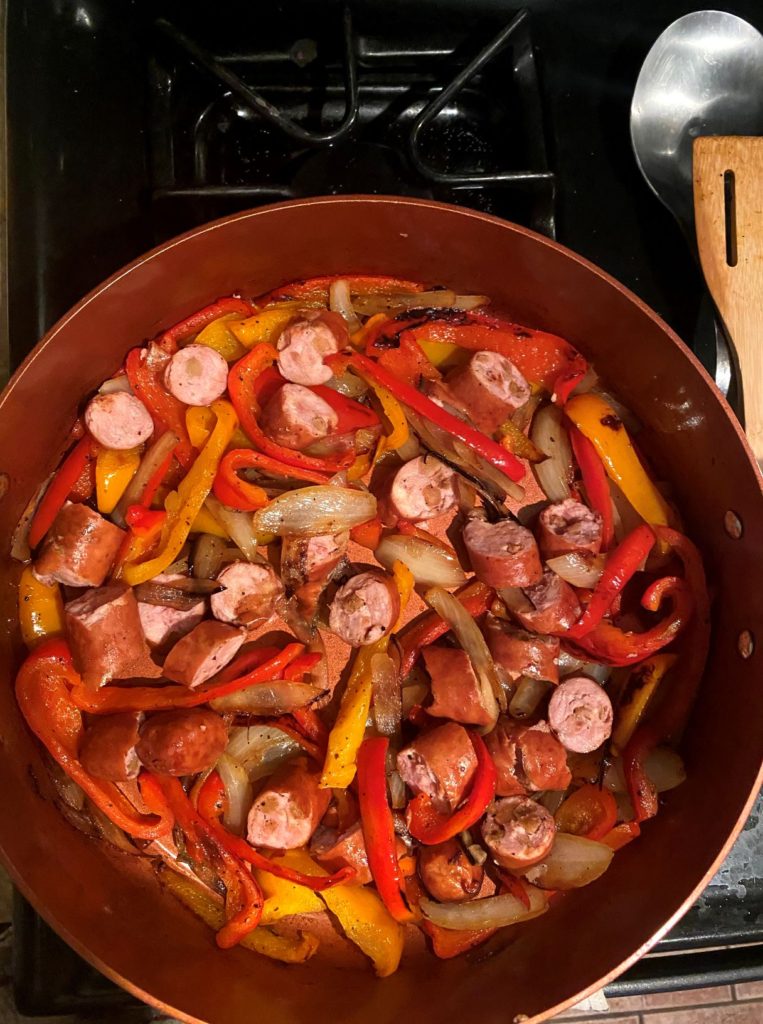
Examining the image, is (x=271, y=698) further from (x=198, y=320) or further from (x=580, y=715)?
(x=198, y=320)

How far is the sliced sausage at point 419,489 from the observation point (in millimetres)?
1924

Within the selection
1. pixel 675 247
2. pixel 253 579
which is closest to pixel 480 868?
pixel 253 579

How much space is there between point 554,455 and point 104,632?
1151mm

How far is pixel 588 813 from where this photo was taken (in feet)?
6.27

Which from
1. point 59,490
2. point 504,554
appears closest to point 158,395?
point 59,490

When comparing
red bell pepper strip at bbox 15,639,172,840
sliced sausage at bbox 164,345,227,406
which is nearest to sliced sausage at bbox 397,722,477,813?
red bell pepper strip at bbox 15,639,172,840

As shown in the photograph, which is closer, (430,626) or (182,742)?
(182,742)

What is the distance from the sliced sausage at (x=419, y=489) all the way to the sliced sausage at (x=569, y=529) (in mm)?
250

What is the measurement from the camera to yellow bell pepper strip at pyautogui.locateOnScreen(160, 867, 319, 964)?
187cm

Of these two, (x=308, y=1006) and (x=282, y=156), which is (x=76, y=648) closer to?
(x=308, y=1006)

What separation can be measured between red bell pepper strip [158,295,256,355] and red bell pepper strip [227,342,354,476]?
0.37 feet

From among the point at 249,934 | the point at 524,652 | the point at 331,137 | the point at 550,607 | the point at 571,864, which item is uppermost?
the point at 331,137

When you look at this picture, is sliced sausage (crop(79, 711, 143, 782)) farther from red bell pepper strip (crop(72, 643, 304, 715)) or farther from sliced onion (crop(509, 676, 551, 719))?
sliced onion (crop(509, 676, 551, 719))

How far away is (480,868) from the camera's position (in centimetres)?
186
